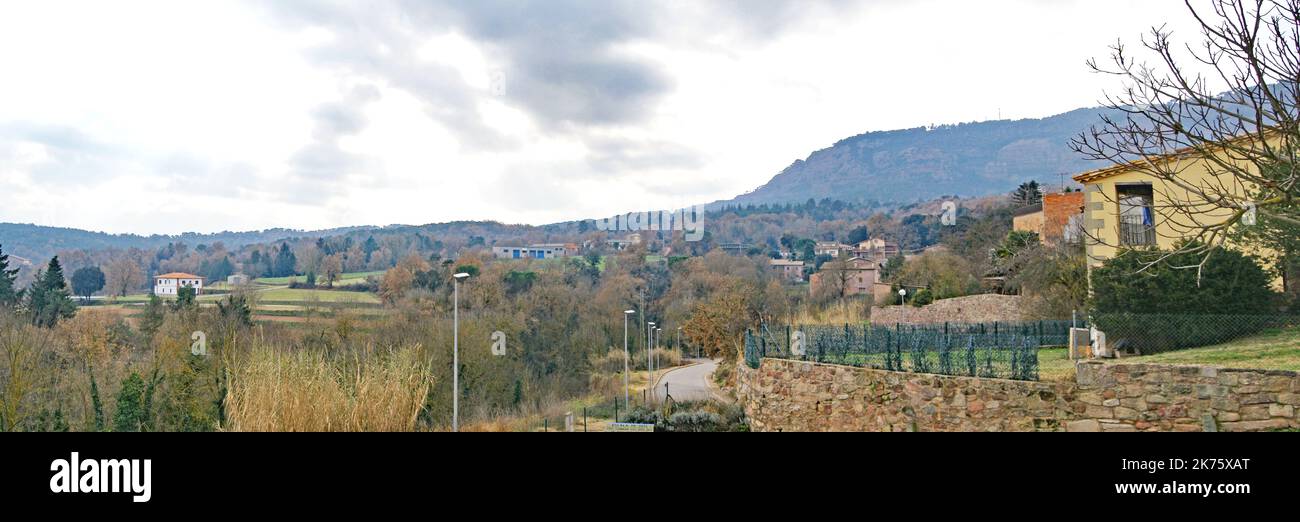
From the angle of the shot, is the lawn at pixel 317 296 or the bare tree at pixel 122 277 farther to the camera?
the bare tree at pixel 122 277

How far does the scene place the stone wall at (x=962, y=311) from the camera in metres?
21.3

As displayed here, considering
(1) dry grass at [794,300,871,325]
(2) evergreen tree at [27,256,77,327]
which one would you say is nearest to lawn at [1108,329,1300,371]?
(1) dry grass at [794,300,871,325]

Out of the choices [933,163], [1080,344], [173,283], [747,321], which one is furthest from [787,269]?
[933,163]

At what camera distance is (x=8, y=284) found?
35.2 meters

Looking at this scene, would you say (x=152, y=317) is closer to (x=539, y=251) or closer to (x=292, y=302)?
(x=292, y=302)

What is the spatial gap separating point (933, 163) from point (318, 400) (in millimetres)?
136993

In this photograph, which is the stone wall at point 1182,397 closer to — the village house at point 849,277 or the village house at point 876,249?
the village house at point 849,277

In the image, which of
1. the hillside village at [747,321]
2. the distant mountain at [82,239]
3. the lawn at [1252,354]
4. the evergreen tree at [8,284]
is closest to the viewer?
the hillside village at [747,321]

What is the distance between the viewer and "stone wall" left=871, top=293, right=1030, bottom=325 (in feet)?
70.0

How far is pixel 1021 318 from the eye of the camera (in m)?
20.2

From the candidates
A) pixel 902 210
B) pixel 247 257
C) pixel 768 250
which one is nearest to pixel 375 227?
pixel 247 257

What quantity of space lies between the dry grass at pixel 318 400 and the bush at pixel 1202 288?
11.1 meters

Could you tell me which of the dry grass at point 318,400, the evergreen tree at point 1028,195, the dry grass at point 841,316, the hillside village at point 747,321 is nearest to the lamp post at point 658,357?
the hillside village at point 747,321
